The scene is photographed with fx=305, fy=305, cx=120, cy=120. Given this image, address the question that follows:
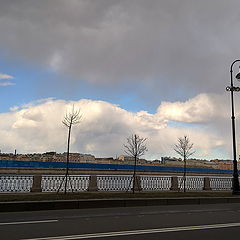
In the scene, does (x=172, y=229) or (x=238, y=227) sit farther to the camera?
(x=238, y=227)

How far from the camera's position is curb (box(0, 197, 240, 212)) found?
438 inches

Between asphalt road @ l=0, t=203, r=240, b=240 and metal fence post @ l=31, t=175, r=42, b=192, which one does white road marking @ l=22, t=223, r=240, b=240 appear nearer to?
asphalt road @ l=0, t=203, r=240, b=240

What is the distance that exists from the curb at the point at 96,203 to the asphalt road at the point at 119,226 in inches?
25.0

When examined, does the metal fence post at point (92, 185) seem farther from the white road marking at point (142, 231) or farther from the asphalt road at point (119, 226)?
the white road marking at point (142, 231)

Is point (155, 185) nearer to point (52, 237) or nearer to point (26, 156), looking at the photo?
point (52, 237)

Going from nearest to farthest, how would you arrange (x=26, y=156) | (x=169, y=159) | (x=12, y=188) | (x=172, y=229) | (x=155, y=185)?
1. (x=172, y=229)
2. (x=12, y=188)
3. (x=155, y=185)
4. (x=26, y=156)
5. (x=169, y=159)

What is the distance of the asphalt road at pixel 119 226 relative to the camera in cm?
692

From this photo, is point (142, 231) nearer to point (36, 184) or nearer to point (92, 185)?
point (36, 184)

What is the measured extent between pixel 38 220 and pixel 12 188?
33.5 ft

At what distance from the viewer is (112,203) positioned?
12.8 meters

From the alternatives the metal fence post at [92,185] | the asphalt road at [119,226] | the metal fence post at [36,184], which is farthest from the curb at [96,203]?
the metal fence post at [92,185]

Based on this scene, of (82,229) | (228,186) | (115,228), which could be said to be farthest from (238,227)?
(228,186)

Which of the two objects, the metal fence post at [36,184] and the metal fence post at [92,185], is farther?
the metal fence post at [92,185]

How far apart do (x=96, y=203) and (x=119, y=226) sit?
4547 mm
